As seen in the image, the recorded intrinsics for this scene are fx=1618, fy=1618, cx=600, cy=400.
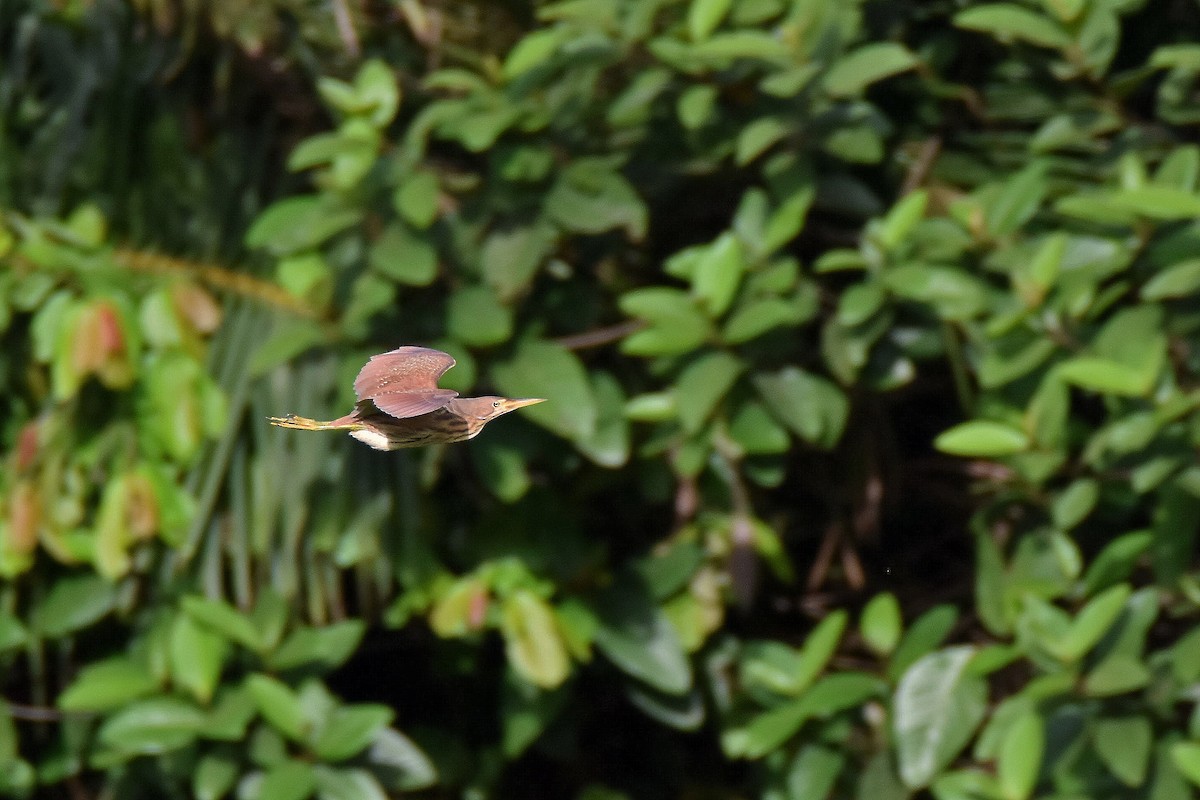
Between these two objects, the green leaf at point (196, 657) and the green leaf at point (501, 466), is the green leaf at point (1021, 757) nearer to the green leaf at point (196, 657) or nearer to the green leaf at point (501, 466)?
the green leaf at point (501, 466)

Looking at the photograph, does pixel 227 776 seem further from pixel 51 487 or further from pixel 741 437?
pixel 741 437

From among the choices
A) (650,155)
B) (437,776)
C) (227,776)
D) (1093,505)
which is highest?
(650,155)

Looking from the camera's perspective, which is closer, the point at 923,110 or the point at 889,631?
the point at 889,631

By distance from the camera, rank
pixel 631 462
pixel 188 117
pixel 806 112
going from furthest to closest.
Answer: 1. pixel 188 117
2. pixel 631 462
3. pixel 806 112

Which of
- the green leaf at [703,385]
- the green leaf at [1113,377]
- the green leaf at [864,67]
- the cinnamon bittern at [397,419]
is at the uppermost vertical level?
the cinnamon bittern at [397,419]

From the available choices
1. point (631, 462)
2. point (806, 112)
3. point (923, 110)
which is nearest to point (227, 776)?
point (631, 462)

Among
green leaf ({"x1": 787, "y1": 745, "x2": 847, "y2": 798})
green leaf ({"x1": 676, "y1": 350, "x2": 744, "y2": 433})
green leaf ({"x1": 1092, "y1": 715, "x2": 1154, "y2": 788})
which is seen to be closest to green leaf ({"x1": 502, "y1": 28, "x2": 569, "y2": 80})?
green leaf ({"x1": 676, "y1": 350, "x2": 744, "y2": 433})

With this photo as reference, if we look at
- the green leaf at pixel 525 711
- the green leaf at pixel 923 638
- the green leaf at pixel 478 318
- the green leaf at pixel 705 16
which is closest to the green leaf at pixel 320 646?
the green leaf at pixel 525 711
